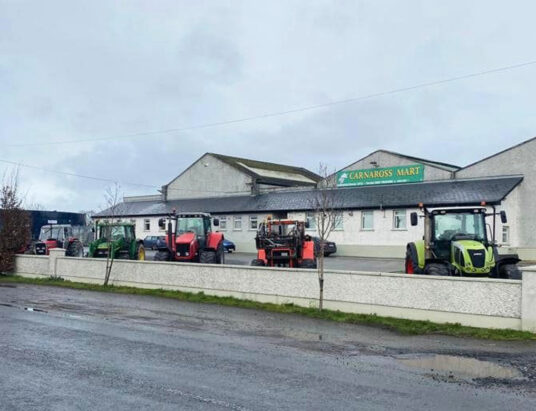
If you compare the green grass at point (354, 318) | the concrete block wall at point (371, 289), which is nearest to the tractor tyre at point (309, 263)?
the concrete block wall at point (371, 289)

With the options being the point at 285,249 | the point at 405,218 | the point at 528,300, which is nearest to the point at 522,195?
the point at 405,218

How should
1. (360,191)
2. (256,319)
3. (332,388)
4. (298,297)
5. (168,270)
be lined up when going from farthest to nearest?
(360,191)
(168,270)
(298,297)
(256,319)
(332,388)

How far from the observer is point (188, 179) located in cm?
6206

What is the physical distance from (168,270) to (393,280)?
8.96 meters

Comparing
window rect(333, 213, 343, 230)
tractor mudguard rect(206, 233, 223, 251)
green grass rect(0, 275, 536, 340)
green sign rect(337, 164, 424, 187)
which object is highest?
green sign rect(337, 164, 424, 187)

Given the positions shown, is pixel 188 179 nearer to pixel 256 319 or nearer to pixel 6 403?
pixel 256 319

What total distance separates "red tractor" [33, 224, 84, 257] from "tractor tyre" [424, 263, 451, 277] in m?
24.2

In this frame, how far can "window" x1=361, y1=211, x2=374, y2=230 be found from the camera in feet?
146

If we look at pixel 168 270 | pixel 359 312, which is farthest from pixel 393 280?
pixel 168 270

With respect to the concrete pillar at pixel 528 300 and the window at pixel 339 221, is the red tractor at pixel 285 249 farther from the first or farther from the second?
the window at pixel 339 221

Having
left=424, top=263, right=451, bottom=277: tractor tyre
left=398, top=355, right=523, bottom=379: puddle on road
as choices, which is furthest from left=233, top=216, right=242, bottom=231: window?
left=398, top=355, right=523, bottom=379: puddle on road

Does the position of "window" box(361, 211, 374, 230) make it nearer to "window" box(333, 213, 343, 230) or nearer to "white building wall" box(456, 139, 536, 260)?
"window" box(333, 213, 343, 230)

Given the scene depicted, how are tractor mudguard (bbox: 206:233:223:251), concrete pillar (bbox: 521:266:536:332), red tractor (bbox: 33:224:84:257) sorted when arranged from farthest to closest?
red tractor (bbox: 33:224:84:257) → tractor mudguard (bbox: 206:233:223:251) → concrete pillar (bbox: 521:266:536:332)

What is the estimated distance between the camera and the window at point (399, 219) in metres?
42.7
